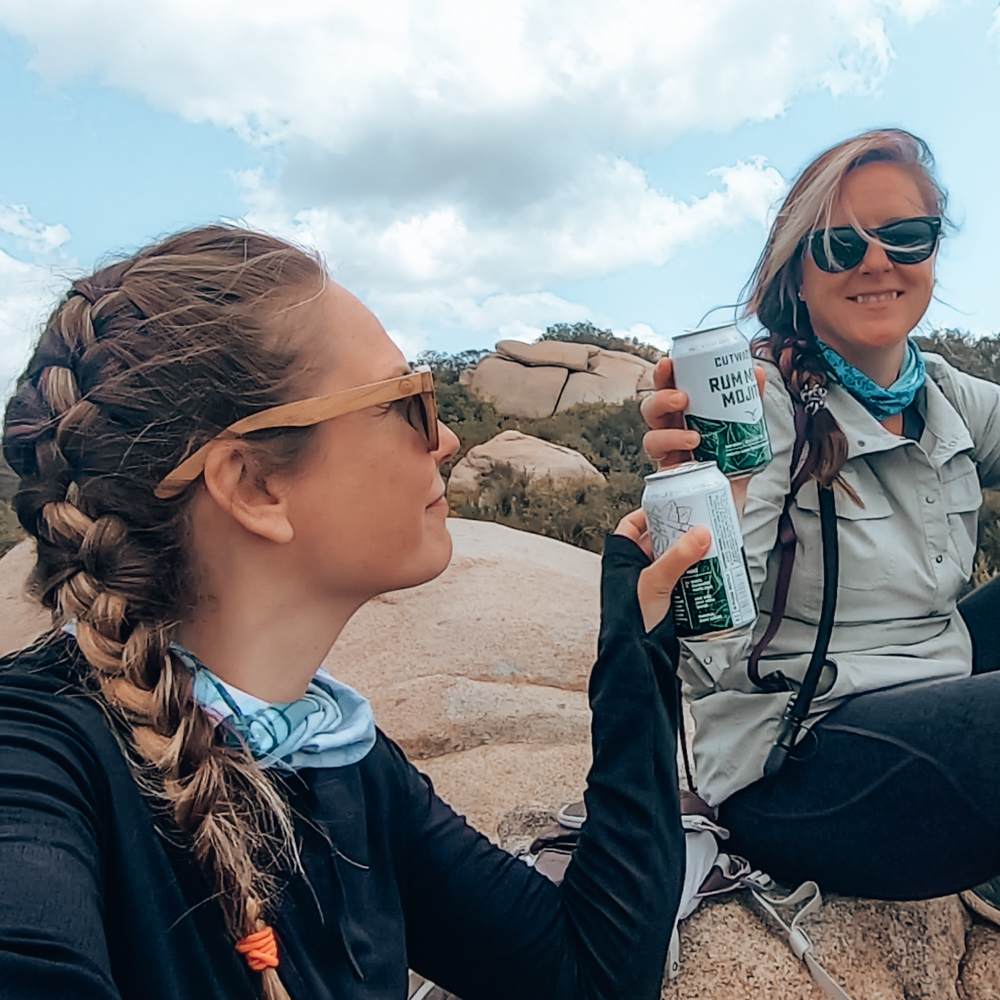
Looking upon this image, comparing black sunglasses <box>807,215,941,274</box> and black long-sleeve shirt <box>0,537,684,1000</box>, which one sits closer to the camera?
black long-sleeve shirt <box>0,537,684,1000</box>

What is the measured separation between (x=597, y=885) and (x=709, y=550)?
0.60 meters

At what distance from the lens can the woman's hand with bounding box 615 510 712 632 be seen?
156 centimetres

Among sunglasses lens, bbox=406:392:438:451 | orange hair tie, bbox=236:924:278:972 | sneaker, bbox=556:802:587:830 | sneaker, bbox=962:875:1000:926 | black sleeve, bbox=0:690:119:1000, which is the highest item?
sunglasses lens, bbox=406:392:438:451

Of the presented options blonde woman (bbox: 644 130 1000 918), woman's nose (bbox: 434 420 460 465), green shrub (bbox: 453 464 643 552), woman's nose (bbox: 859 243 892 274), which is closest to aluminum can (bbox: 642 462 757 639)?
blonde woman (bbox: 644 130 1000 918)

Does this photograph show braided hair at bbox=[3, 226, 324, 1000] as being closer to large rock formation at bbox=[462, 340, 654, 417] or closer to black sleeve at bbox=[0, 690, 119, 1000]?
black sleeve at bbox=[0, 690, 119, 1000]

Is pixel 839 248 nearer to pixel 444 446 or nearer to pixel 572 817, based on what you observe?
pixel 444 446

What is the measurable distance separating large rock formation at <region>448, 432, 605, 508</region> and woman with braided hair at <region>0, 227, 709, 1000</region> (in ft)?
29.4

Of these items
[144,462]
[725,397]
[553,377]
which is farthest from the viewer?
[553,377]

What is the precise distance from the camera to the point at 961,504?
88.9 inches

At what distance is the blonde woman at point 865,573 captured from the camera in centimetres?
183

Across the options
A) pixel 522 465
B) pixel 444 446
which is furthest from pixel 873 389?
pixel 522 465

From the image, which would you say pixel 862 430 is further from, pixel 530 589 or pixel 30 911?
pixel 530 589

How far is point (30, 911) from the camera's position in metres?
0.84

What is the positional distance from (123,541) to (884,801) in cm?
154
